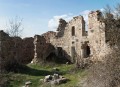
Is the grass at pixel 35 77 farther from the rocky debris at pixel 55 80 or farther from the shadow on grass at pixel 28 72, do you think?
the rocky debris at pixel 55 80

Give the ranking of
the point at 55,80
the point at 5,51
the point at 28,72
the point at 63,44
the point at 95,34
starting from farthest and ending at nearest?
1. the point at 63,44
2. the point at 5,51
3. the point at 95,34
4. the point at 28,72
5. the point at 55,80

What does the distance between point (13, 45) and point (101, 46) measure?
10141 mm

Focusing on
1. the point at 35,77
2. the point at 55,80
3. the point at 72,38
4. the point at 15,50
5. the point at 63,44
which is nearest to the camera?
the point at 55,80

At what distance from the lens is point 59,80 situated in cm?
1909

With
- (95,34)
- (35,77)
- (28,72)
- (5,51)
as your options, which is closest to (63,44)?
(95,34)

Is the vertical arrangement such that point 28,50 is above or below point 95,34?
below

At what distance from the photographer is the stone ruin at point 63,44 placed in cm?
2625

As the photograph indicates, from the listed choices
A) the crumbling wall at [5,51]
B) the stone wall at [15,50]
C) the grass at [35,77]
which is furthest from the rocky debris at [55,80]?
the stone wall at [15,50]

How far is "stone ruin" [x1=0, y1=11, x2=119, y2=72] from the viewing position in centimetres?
2625

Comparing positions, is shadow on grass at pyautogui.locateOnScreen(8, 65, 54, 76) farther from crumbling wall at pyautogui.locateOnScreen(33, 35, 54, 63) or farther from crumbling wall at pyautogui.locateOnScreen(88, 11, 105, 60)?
crumbling wall at pyautogui.locateOnScreen(33, 35, 54, 63)

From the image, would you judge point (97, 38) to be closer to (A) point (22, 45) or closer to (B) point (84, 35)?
(B) point (84, 35)

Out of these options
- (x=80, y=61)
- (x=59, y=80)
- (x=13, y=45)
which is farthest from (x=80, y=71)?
(x=13, y=45)

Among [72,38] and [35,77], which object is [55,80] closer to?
[35,77]

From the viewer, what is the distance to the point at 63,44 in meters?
32.3
